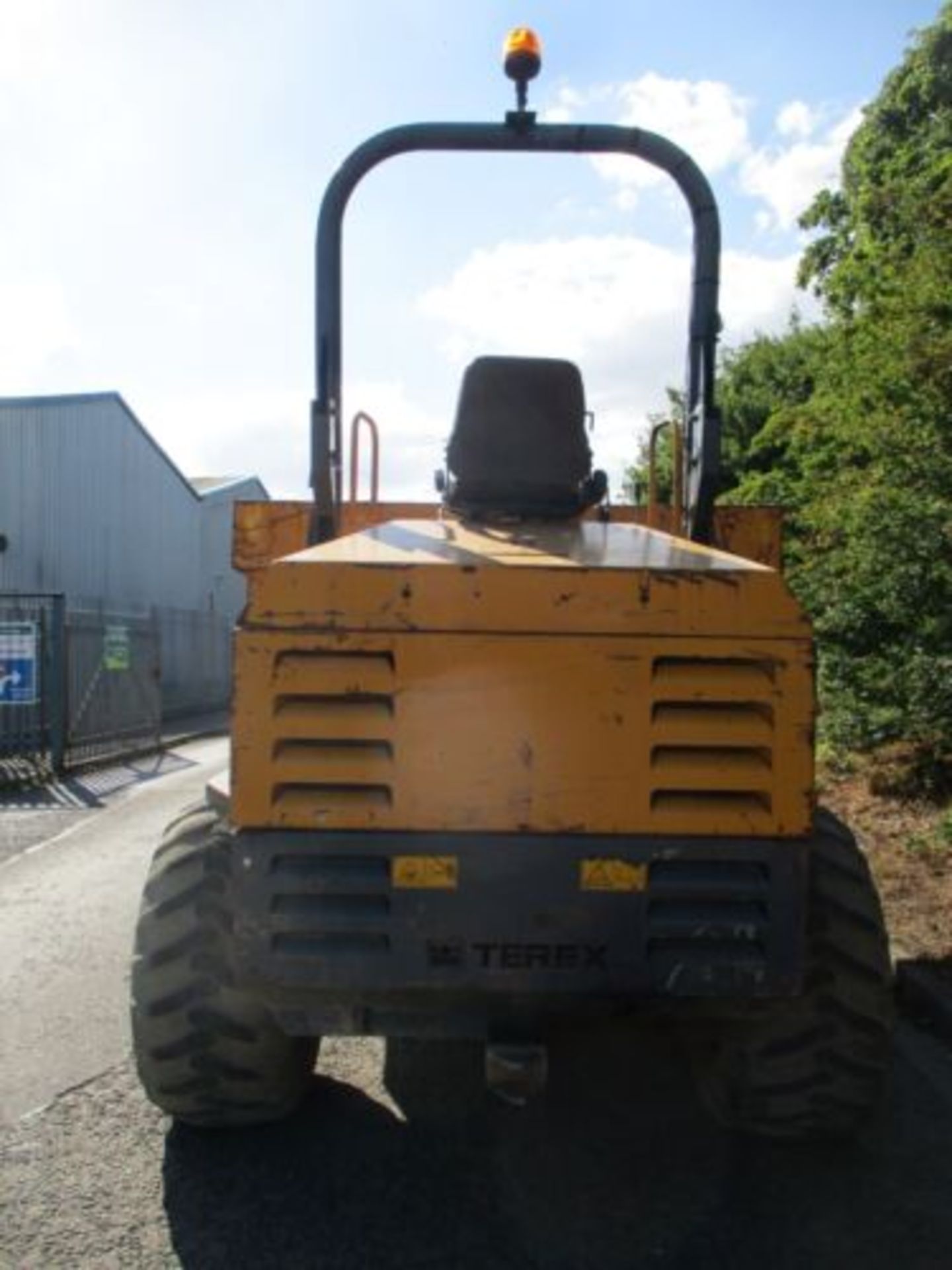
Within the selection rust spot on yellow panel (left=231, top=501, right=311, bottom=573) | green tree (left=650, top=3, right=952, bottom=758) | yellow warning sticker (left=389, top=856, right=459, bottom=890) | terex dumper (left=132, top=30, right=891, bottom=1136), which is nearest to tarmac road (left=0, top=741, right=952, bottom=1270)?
terex dumper (left=132, top=30, right=891, bottom=1136)

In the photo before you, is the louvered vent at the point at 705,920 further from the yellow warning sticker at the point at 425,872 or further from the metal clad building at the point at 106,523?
the metal clad building at the point at 106,523

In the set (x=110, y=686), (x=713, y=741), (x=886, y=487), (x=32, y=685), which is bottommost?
(x=110, y=686)

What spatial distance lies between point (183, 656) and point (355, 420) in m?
28.7

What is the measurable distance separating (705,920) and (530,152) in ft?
9.29

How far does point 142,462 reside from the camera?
31.9m

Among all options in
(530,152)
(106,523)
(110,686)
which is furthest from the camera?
(106,523)

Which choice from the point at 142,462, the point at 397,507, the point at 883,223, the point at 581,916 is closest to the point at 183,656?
the point at 142,462

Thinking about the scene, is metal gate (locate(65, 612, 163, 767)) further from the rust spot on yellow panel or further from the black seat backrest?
the black seat backrest

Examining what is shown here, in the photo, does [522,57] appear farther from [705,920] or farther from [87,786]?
[87,786]

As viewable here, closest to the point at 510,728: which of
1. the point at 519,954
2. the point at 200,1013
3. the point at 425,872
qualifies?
the point at 425,872

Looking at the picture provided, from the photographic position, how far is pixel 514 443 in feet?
16.8

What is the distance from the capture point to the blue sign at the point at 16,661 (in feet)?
52.2

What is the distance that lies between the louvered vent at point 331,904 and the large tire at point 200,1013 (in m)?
0.46

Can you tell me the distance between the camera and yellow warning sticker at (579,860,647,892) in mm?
3545
